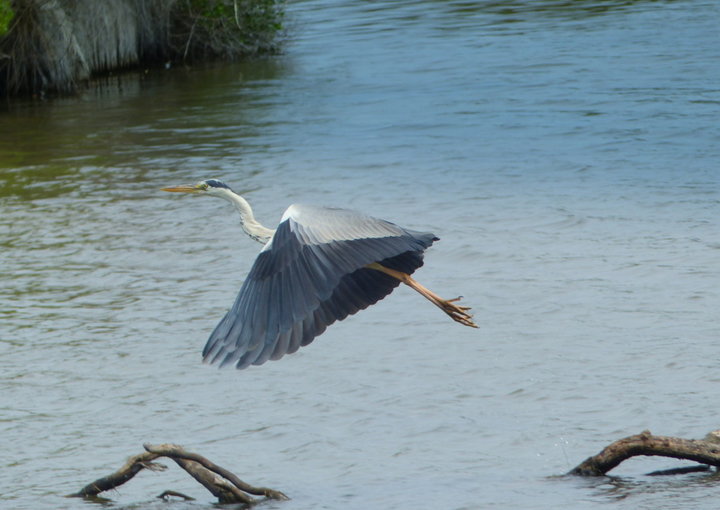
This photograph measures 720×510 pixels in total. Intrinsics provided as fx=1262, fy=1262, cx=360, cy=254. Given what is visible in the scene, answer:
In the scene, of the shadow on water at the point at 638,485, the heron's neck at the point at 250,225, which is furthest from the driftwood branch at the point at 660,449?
the heron's neck at the point at 250,225

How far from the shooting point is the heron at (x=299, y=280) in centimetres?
456

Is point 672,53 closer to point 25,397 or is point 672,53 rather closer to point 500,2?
point 500,2

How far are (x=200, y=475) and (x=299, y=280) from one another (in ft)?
3.12

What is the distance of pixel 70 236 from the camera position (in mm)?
10188

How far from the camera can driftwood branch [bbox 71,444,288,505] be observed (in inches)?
Answer: 197

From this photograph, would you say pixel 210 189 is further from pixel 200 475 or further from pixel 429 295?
pixel 200 475

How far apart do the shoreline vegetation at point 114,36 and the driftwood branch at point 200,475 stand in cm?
997

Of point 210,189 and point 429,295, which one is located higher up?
point 210,189

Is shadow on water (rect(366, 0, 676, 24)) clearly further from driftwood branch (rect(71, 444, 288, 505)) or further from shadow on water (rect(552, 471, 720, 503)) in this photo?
driftwood branch (rect(71, 444, 288, 505))

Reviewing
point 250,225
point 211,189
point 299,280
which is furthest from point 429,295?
point 211,189

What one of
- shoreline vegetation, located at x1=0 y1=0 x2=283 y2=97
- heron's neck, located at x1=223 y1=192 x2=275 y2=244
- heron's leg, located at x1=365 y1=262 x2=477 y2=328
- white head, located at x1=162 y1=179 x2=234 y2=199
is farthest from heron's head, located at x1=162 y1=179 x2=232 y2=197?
shoreline vegetation, located at x1=0 y1=0 x2=283 y2=97

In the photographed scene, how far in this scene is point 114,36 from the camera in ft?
56.6

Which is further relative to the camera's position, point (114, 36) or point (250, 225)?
point (114, 36)

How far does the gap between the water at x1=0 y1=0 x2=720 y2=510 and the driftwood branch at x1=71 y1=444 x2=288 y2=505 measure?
0.16 m
